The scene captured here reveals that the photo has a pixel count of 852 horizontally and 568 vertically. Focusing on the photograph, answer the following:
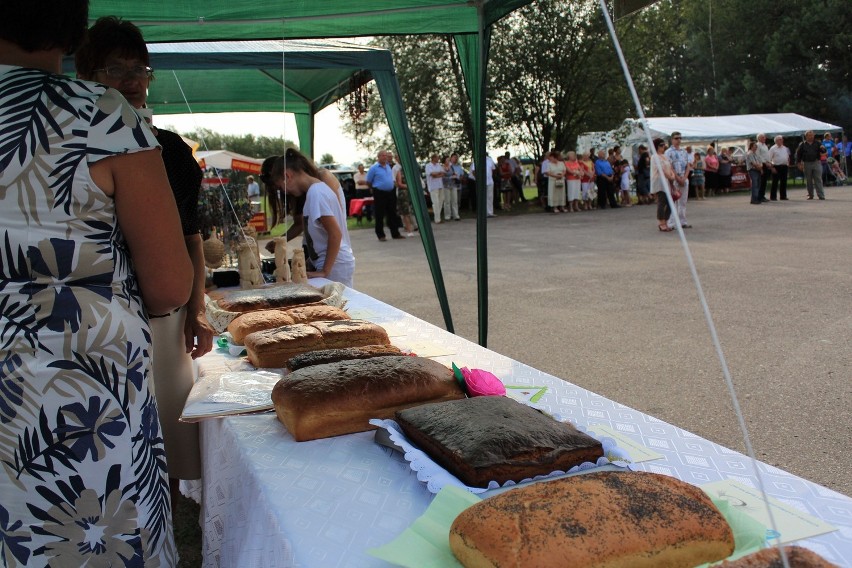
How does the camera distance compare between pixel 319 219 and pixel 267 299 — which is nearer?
pixel 267 299

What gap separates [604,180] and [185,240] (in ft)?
67.0

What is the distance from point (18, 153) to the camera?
50.4 inches

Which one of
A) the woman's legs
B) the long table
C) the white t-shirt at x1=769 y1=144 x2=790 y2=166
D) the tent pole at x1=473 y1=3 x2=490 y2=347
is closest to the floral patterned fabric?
the long table

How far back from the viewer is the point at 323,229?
15.0 ft

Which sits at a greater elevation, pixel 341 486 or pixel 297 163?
pixel 297 163

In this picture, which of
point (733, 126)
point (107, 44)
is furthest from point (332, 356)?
point (733, 126)

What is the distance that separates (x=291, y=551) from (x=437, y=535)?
26 cm

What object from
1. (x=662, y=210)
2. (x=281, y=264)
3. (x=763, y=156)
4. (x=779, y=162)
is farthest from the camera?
(x=779, y=162)

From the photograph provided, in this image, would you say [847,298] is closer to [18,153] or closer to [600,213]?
[18,153]

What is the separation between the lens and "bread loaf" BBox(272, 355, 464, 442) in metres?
1.65

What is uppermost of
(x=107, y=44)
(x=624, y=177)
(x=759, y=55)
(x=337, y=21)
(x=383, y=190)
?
(x=759, y=55)

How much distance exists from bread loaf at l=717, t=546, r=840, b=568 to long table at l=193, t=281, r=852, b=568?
0.21 meters

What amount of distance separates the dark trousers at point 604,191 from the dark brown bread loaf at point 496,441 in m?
20.7

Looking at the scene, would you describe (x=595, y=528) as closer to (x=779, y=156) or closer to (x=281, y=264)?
(x=281, y=264)
